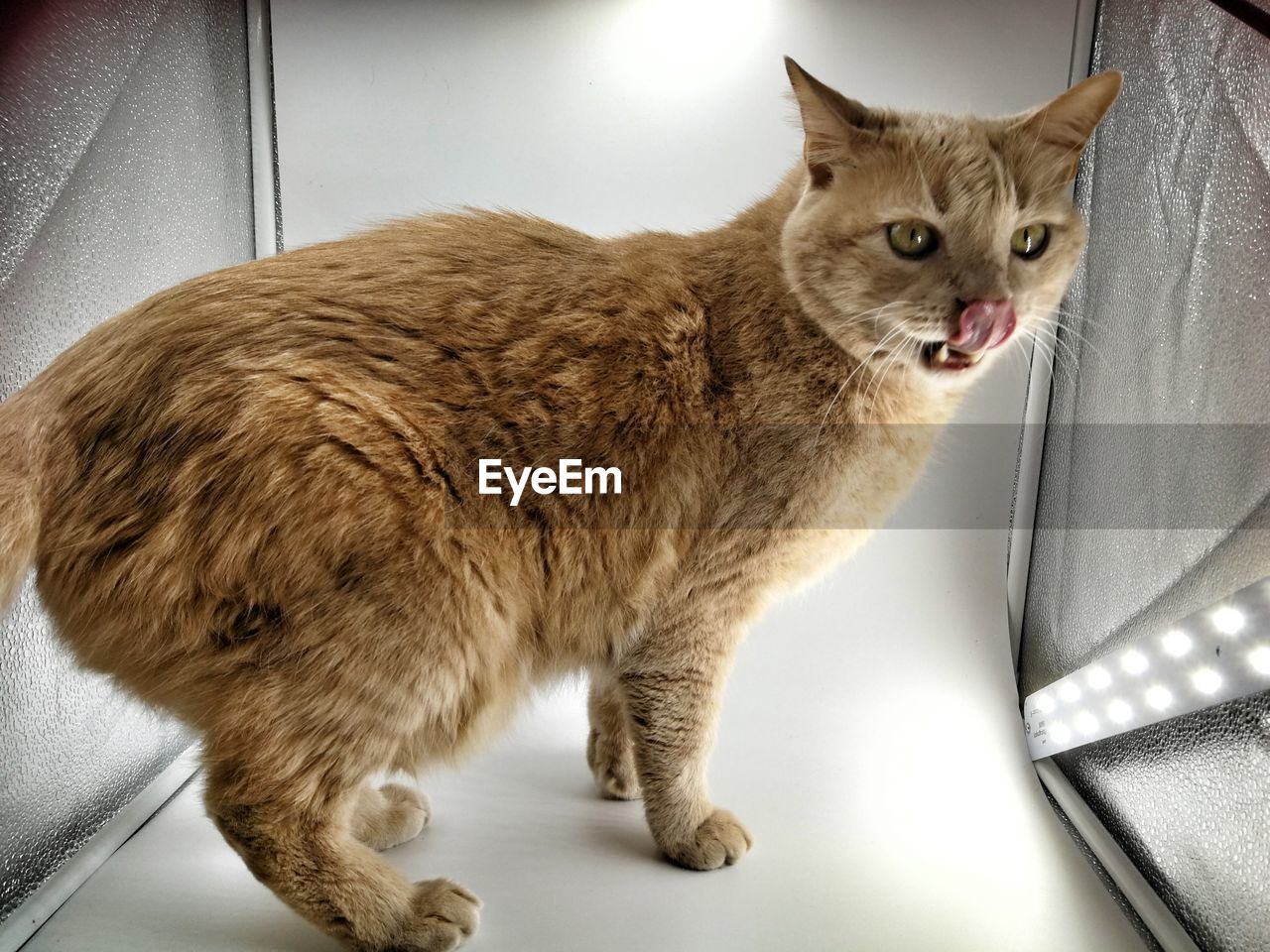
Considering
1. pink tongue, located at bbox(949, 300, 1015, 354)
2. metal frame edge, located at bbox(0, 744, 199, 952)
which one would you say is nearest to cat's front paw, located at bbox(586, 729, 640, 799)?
metal frame edge, located at bbox(0, 744, 199, 952)

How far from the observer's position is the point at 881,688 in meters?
1.89

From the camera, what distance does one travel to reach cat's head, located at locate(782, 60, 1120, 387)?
4.45ft

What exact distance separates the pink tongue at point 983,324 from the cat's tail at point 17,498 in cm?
113

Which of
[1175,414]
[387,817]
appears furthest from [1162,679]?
[387,817]

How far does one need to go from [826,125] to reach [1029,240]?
31 centimetres

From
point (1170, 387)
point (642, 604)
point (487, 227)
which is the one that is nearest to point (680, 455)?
point (642, 604)

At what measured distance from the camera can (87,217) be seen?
1.51 metres

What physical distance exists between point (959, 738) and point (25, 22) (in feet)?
5.73

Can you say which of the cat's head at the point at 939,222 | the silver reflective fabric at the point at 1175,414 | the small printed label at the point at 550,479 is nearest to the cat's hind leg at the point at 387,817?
the small printed label at the point at 550,479

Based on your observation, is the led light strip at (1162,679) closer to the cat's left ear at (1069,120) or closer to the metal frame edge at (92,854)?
the cat's left ear at (1069,120)

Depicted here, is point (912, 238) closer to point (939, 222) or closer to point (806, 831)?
point (939, 222)

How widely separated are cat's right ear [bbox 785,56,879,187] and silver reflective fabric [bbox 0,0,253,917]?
862 millimetres

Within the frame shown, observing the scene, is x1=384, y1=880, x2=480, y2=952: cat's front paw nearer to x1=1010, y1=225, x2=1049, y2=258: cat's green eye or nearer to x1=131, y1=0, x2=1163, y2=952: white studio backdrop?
x1=131, y1=0, x2=1163, y2=952: white studio backdrop

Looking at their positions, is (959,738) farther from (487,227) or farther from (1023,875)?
(487,227)
